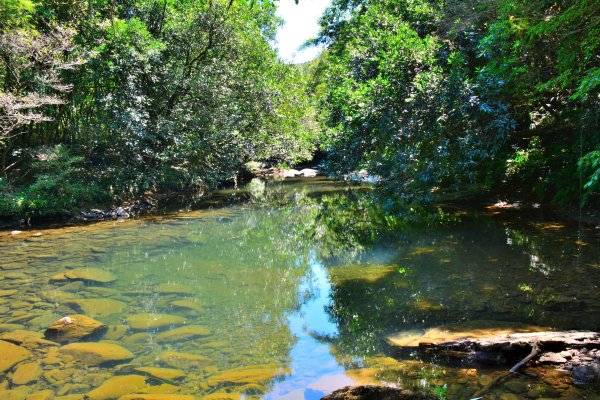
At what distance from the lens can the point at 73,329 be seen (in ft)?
19.6

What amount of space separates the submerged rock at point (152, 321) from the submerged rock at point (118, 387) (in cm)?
146

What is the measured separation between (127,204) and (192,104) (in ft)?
19.6

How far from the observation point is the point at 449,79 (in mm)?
9031

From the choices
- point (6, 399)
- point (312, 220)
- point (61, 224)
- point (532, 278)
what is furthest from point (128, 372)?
point (61, 224)

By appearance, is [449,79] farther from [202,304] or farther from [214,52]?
[214,52]

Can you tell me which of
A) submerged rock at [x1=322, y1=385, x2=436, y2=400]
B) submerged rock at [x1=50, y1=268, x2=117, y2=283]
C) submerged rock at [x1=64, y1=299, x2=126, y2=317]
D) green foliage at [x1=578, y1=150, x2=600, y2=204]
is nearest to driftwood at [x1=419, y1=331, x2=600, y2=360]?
submerged rock at [x1=322, y1=385, x2=436, y2=400]

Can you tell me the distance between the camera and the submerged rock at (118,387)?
445 centimetres

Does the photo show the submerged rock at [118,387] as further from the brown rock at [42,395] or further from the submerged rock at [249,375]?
the submerged rock at [249,375]

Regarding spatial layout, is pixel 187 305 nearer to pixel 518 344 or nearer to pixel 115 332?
pixel 115 332

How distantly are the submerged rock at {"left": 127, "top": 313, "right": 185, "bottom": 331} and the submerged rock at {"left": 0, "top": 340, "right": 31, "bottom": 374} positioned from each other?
1441mm

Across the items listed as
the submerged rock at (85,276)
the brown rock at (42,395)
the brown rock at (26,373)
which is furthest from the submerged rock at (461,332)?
the submerged rock at (85,276)

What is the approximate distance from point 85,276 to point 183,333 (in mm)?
4055

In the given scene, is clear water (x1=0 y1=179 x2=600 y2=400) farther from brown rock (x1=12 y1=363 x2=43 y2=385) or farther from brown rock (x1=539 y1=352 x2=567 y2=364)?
brown rock (x1=539 y1=352 x2=567 y2=364)

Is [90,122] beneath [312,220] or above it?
above
